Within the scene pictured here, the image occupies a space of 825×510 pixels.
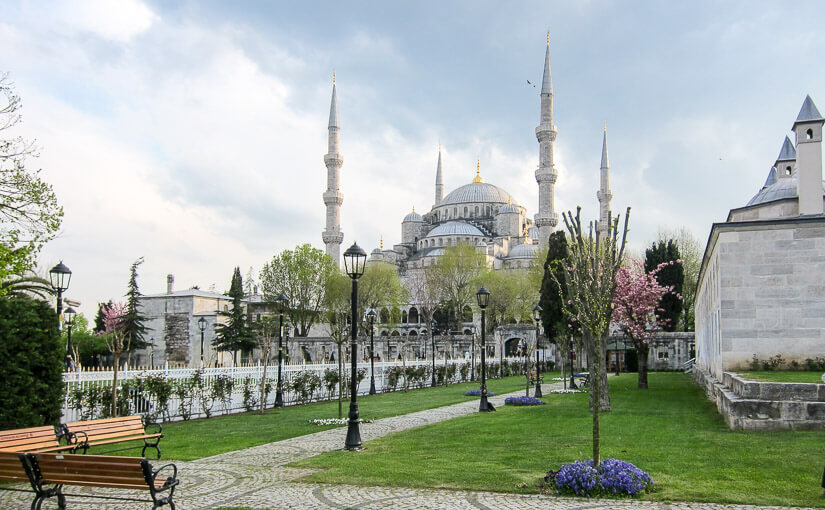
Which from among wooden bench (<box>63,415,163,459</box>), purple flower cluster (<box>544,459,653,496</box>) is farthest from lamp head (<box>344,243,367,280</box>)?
purple flower cluster (<box>544,459,653,496</box>)

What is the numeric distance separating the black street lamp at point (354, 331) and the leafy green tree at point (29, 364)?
415 cm

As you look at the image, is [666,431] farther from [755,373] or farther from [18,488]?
[18,488]

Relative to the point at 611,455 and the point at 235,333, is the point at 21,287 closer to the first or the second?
the point at 611,455

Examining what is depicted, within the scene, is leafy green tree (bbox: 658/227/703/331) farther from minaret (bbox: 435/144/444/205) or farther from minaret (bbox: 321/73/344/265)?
minaret (bbox: 435/144/444/205)

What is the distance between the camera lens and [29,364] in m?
8.96

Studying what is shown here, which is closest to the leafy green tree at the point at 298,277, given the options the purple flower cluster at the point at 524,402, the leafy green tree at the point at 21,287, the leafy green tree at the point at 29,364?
the leafy green tree at the point at 21,287

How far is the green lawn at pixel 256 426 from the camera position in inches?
436

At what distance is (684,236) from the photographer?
168ft

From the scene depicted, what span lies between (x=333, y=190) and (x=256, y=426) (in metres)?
49.7

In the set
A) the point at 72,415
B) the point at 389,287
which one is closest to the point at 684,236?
the point at 389,287

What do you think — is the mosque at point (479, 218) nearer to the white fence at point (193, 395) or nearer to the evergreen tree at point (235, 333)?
the evergreen tree at point (235, 333)

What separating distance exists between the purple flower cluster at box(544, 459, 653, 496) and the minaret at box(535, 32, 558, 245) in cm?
5452

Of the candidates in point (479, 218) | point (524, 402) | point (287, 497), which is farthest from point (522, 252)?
point (287, 497)

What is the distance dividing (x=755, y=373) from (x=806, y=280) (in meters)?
2.18
